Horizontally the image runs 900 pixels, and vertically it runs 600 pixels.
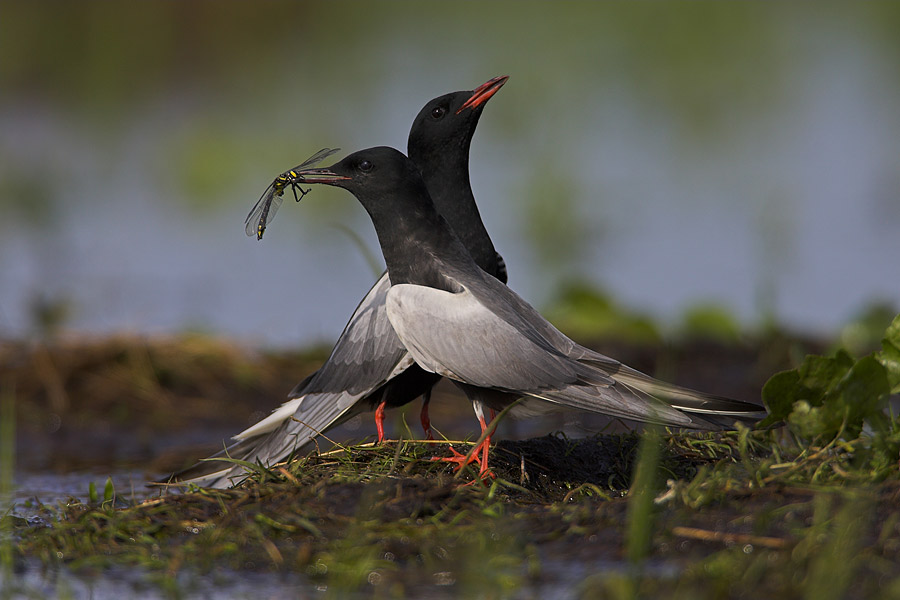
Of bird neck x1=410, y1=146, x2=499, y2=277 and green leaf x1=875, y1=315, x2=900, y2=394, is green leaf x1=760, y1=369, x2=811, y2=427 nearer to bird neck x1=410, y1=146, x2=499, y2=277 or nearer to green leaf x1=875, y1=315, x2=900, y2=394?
green leaf x1=875, y1=315, x2=900, y2=394

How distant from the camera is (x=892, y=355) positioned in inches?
173

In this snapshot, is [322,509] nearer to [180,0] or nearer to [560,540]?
[560,540]

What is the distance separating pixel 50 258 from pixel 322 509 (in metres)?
7.29

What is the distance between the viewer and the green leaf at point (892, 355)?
4348 mm

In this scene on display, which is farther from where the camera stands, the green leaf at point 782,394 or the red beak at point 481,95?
the red beak at point 481,95

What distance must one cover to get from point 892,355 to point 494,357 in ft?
4.87

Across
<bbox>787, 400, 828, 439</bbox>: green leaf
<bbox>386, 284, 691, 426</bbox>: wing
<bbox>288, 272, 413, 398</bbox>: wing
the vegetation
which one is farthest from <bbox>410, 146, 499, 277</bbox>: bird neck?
<bbox>787, 400, 828, 439</bbox>: green leaf

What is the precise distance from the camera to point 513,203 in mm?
11523

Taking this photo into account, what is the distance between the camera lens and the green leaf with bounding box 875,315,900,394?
435 centimetres

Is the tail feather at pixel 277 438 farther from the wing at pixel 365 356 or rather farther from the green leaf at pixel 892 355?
the green leaf at pixel 892 355

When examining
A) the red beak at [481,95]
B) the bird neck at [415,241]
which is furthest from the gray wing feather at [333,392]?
the red beak at [481,95]

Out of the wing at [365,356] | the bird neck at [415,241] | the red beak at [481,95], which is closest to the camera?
the bird neck at [415,241]

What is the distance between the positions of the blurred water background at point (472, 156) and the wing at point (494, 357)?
12.0 feet

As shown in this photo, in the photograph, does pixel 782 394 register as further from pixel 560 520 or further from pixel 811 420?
pixel 560 520
